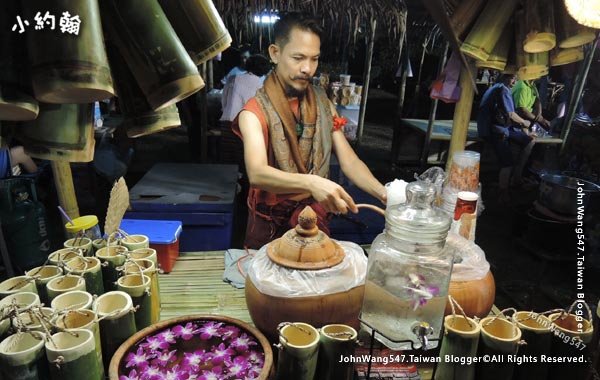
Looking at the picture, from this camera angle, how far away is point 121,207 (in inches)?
68.4

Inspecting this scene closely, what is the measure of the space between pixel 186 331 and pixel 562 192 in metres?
4.13

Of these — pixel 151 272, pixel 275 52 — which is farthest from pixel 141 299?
pixel 275 52

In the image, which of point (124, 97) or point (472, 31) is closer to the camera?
point (124, 97)

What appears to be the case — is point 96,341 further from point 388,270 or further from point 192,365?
point 388,270

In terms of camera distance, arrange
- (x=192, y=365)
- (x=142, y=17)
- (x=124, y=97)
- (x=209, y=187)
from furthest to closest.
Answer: (x=209, y=187)
(x=192, y=365)
(x=124, y=97)
(x=142, y=17)

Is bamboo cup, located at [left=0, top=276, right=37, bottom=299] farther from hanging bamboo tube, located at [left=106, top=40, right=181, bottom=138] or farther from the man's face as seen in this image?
the man's face

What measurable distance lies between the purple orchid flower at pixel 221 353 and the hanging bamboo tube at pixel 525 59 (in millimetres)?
1996

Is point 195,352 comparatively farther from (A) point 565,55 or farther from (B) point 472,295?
(A) point 565,55

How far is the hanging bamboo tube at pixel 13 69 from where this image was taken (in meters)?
0.70

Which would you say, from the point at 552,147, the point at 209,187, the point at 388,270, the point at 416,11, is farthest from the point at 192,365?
the point at 552,147

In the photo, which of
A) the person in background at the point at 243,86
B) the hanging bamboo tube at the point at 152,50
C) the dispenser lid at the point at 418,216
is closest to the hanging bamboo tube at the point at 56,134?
the hanging bamboo tube at the point at 152,50

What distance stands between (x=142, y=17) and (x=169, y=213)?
2475 mm

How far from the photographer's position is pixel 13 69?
0.71 metres

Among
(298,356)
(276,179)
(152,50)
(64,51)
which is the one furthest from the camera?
(276,179)
